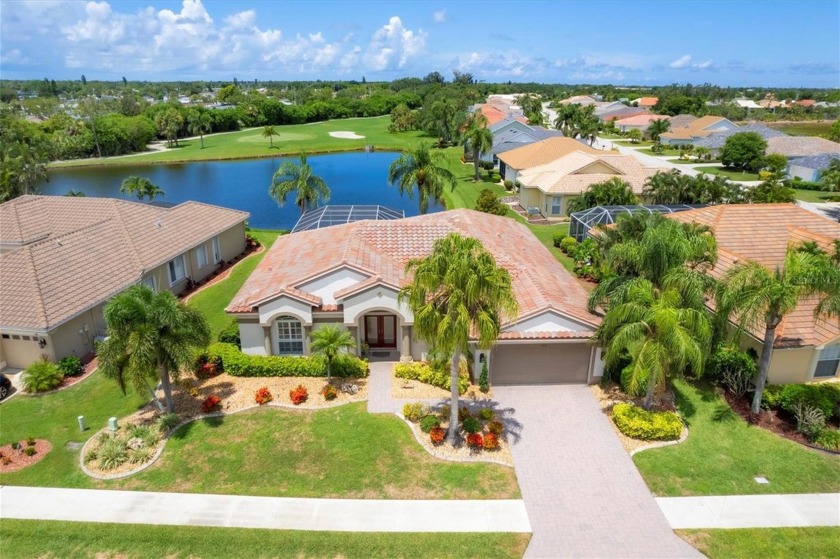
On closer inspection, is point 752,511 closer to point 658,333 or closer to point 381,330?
point 658,333

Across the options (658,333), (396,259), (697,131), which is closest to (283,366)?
(396,259)

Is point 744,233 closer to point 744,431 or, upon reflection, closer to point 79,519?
point 744,431

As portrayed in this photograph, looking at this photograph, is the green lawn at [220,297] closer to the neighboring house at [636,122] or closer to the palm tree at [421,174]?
the palm tree at [421,174]

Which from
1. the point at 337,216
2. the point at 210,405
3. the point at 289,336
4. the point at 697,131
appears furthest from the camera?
the point at 697,131

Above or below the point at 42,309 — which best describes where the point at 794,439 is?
below

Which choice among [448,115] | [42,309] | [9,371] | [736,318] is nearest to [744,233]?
[736,318]

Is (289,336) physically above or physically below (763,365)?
below

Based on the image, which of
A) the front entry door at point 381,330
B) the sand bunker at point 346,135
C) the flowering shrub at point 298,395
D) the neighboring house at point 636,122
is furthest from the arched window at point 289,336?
the neighboring house at point 636,122

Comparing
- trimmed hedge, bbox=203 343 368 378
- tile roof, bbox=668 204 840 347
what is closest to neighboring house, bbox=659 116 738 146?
tile roof, bbox=668 204 840 347
